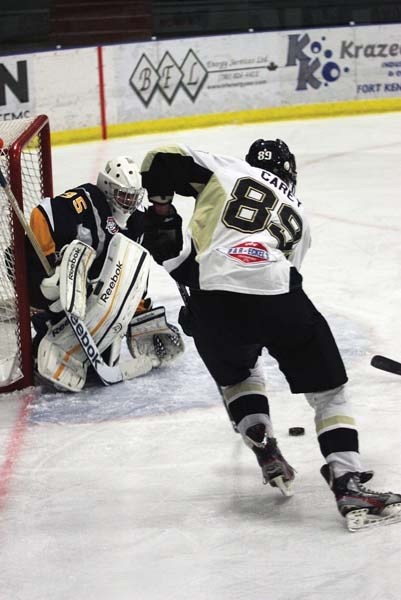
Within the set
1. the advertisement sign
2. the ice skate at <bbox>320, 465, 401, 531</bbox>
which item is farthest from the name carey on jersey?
the advertisement sign

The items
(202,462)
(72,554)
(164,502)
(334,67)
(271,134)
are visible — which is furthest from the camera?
(334,67)

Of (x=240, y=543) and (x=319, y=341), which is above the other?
(x=319, y=341)

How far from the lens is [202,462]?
11.4ft

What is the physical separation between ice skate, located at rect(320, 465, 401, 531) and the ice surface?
0.14ft

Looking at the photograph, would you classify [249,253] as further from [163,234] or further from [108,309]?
[108,309]

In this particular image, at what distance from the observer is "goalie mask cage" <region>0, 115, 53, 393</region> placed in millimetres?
4023

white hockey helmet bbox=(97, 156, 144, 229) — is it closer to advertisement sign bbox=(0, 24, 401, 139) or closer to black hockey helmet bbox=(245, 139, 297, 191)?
black hockey helmet bbox=(245, 139, 297, 191)

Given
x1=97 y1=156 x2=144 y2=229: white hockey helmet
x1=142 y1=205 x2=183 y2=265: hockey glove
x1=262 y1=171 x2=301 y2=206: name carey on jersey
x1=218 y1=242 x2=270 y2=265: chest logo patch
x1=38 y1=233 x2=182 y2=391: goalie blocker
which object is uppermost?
x1=262 y1=171 x2=301 y2=206: name carey on jersey

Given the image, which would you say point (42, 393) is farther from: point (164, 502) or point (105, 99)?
point (105, 99)

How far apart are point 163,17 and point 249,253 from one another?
6380mm

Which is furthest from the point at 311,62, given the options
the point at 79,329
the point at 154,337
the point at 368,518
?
the point at 368,518

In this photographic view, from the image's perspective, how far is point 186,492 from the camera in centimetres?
327

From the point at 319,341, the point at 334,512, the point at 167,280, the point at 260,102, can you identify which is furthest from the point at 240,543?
the point at 260,102

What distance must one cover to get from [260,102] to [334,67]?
67 centimetres
